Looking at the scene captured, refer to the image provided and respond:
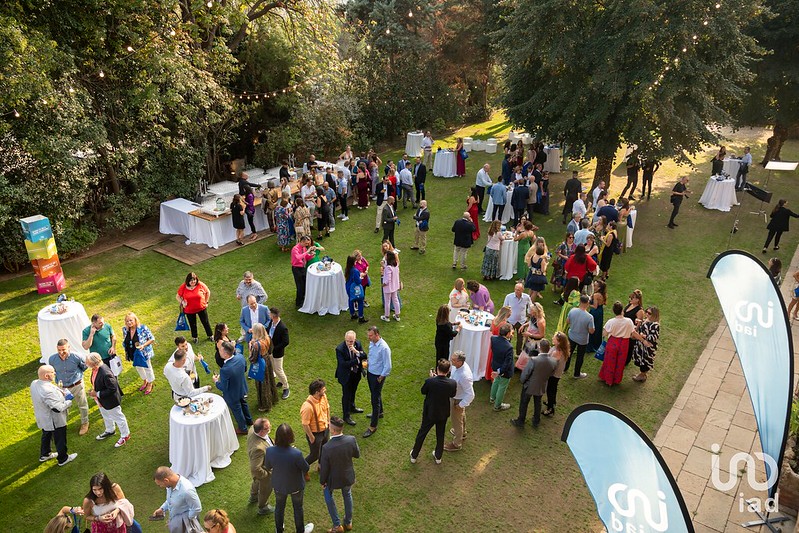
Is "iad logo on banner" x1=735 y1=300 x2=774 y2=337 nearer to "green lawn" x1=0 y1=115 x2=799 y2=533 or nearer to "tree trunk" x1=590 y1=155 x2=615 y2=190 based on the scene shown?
"green lawn" x1=0 y1=115 x2=799 y2=533

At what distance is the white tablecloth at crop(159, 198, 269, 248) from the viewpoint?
14.2 metres

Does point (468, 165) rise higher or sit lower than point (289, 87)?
lower

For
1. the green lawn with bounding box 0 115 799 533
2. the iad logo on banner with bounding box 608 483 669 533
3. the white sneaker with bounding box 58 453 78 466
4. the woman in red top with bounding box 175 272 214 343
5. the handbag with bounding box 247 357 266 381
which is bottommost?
the white sneaker with bounding box 58 453 78 466

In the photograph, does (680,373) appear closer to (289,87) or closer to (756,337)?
(756,337)

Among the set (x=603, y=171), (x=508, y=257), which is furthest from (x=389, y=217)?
(x=603, y=171)

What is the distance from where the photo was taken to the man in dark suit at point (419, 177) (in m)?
16.1

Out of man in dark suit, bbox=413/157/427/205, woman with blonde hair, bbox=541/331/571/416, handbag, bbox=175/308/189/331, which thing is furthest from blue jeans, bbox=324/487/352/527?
man in dark suit, bbox=413/157/427/205

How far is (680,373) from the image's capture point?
Answer: 31.2ft

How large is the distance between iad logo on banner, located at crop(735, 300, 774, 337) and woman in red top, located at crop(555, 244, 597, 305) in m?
4.16

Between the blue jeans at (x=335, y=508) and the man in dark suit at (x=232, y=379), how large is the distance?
6.59ft

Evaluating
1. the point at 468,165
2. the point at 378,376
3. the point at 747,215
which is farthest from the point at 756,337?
the point at 468,165

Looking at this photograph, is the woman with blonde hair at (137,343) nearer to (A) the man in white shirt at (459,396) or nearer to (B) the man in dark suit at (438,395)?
(B) the man in dark suit at (438,395)

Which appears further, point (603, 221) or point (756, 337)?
point (603, 221)

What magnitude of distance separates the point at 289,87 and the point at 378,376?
13449 mm
